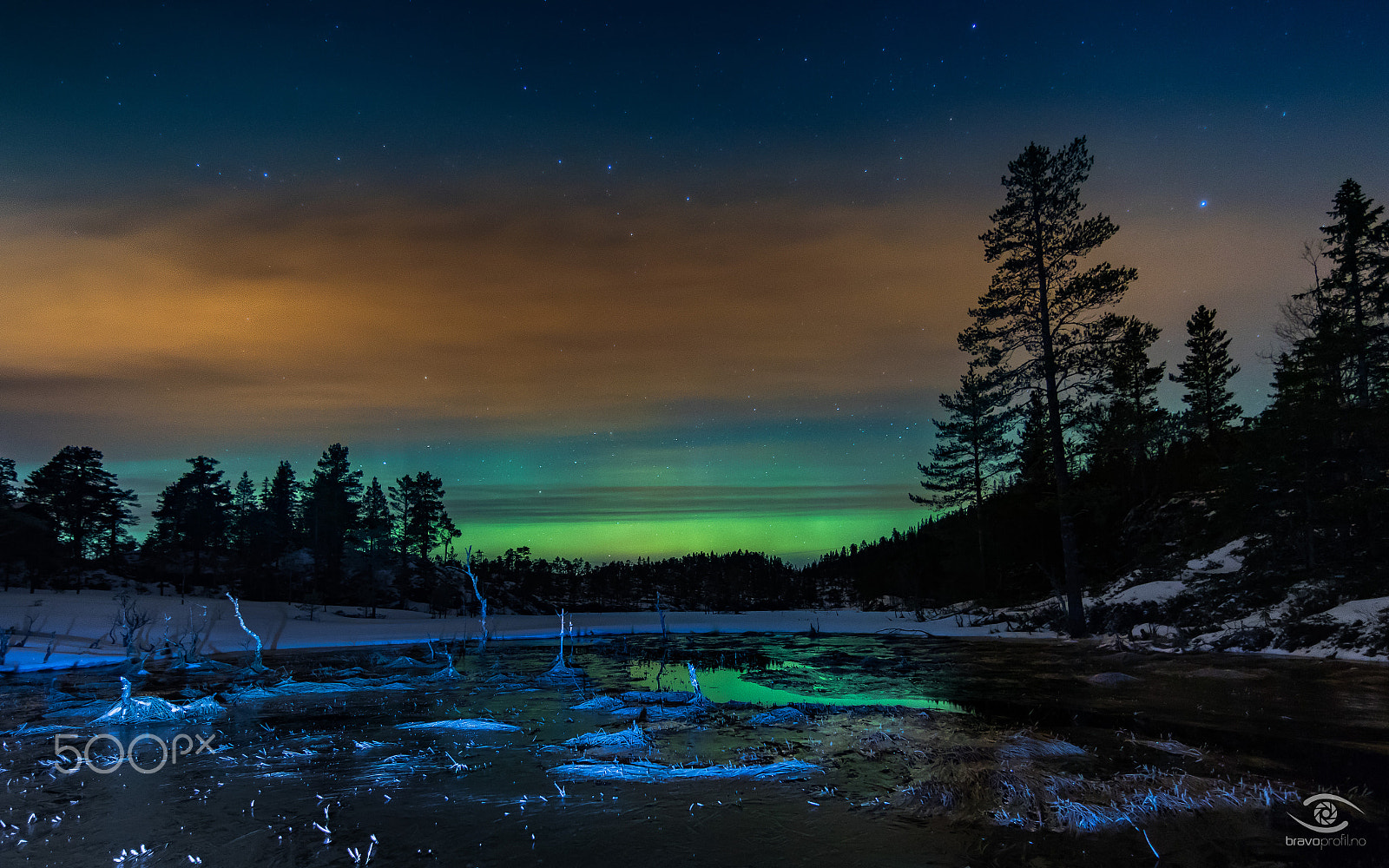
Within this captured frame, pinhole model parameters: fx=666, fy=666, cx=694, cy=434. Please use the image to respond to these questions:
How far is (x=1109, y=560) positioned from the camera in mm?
43438

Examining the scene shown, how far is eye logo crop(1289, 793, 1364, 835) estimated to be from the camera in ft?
24.3

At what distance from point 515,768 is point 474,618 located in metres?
53.8

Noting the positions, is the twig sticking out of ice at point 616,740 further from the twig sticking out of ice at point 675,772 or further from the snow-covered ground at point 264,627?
the snow-covered ground at point 264,627

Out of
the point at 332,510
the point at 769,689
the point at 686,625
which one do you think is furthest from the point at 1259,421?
the point at 332,510

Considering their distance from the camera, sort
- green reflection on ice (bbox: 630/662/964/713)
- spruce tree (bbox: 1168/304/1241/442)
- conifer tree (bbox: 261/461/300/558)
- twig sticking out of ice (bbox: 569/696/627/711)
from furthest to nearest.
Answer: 1. conifer tree (bbox: 261/461/300/558)
2. spruce tree (bbox: 1168/304/1241/442)
3. green reflection on ice (bbox: 630/662/964/713)
4. twig sticking out of ice (bbox: 569/696/627/711)

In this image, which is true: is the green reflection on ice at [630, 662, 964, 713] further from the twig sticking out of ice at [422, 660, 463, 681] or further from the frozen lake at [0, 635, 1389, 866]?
the twig sticking out of ice at [422, 660, 463, 681]

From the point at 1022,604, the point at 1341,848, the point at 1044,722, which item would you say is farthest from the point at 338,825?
the point at 1022,604

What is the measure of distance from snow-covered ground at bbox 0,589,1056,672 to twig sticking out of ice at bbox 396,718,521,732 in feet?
71.9

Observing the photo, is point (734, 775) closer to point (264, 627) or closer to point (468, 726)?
point (468, 726)

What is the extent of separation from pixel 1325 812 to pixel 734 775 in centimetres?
723

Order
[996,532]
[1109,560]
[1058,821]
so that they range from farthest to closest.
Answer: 1. [996,532]
2. [1109,560]
3. [1058,821]

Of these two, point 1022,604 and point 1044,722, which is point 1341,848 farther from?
point 1022,604

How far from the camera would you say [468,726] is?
1444 centimetres

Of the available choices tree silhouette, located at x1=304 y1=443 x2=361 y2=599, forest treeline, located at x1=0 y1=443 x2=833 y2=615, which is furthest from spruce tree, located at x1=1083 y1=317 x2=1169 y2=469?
tree silhouette, located at x1=304 y1=443 x2=361 y2=599
